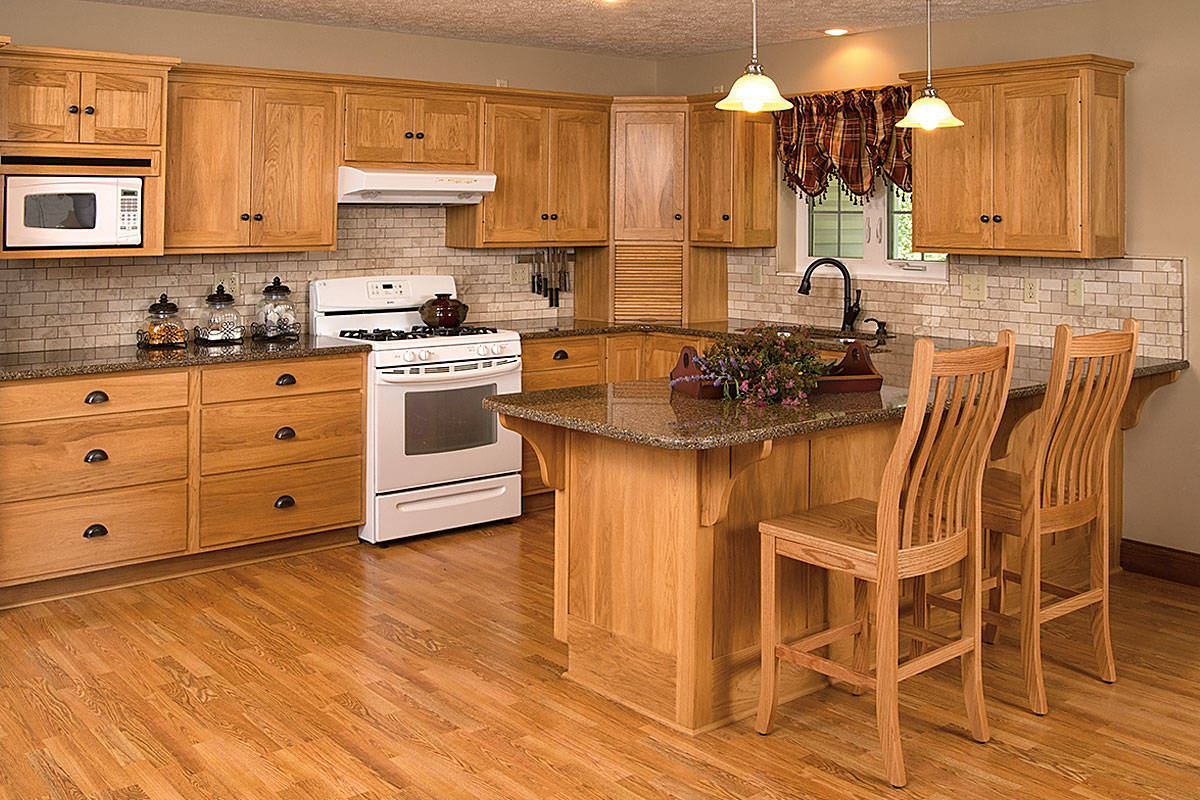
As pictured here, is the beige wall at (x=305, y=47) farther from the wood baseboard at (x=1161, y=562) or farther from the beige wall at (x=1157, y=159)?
the wood baseboard at (x=1161, y=562)

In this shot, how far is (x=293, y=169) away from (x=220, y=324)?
0.76 metres

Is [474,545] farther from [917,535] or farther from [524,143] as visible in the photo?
[917,535]

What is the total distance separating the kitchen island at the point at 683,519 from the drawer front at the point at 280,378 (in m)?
1.69

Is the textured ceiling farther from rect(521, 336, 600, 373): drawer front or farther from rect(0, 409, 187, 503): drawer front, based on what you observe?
rect(0, 409, 187, 503): drawer front

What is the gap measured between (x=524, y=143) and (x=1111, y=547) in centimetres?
333

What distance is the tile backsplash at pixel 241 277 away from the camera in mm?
5094

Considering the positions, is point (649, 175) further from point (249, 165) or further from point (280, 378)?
point (280, 378)

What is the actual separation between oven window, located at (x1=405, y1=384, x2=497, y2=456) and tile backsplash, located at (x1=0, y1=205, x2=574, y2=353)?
847 mm

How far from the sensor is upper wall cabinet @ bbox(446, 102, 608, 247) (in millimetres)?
6109

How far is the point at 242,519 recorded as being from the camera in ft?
16.6

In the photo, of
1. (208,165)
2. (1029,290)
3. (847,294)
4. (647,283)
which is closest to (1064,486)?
(1029,290)

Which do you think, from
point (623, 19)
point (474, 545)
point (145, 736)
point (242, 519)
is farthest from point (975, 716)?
point (623, 19)

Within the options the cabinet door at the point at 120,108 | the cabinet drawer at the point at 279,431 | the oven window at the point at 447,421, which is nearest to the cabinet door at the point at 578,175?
the oven window at the point at 447,421

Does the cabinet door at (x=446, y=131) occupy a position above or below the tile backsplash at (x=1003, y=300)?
above
